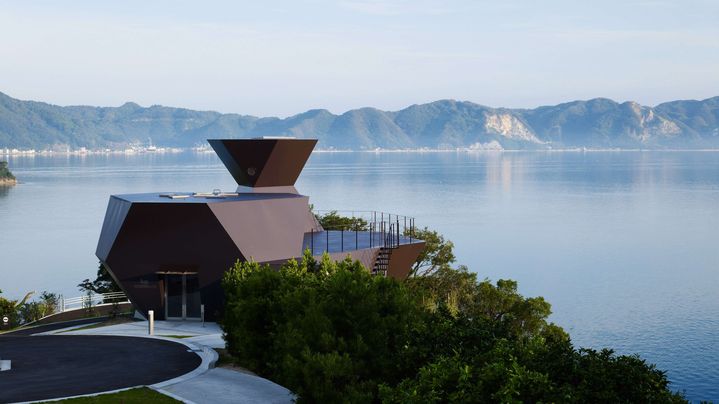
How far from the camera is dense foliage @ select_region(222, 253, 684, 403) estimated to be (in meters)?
14.7

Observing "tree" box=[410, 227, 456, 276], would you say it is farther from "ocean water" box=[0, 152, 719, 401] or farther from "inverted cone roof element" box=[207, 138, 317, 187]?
"inverted cone roof element" box=[207, 138, 317, 187]

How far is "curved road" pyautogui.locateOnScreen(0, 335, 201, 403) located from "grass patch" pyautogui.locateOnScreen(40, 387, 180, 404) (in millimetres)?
910

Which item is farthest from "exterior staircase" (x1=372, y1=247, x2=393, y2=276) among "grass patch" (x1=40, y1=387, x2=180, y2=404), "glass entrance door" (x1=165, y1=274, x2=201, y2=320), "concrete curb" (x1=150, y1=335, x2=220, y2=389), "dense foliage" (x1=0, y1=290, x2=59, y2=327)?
"grass patch" (x1=40, y1=387, x2=180, y2=404)

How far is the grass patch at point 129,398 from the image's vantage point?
21234 millimetres

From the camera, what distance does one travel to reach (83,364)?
87.0 feet

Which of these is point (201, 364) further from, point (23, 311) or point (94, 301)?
point (94, 301)

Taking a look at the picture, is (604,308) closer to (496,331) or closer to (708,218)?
(496,331)

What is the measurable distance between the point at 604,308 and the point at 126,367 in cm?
6027

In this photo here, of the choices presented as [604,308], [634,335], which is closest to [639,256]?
[604,308]

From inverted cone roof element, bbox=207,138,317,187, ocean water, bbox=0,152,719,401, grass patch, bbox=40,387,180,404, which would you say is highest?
inverted cone roof element, bbox=207,138,317,187

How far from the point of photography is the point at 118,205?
118 feet

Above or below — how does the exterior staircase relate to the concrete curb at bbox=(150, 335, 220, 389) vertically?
above

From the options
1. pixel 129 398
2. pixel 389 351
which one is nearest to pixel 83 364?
pixel 129 398

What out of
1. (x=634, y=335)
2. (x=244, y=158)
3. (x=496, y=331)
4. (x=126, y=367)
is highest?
(x=244, y=158)
